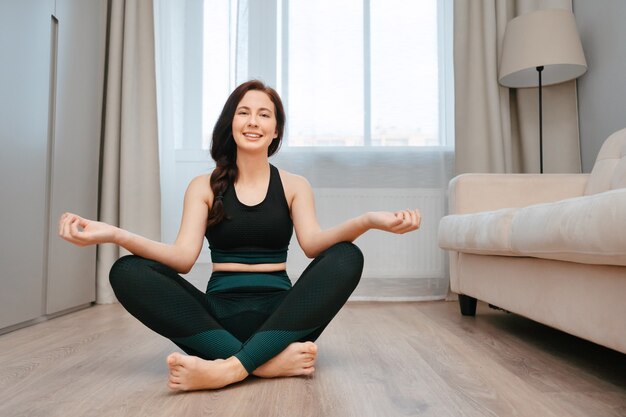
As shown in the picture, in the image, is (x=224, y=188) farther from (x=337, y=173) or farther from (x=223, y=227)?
(x=337, y=173)

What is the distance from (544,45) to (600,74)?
37 centimetres

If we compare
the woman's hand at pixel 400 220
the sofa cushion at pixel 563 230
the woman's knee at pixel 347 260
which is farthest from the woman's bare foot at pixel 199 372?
the sofa cushion at pixel 563 230

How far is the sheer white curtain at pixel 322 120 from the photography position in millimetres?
2904

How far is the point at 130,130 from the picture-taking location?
9.25 feet

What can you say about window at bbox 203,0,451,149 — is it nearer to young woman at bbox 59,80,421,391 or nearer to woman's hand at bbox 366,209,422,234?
young woman at bbox 59,80,421,391

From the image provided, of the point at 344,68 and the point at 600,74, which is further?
the point at 344,68

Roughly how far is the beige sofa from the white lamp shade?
1.89 feet


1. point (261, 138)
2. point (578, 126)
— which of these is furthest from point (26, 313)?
point (578, 126)

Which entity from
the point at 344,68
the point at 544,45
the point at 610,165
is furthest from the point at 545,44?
the point at 344,68

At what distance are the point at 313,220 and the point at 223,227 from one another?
0.25 meters

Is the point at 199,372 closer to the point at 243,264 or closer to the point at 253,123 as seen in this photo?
the point at 243,264

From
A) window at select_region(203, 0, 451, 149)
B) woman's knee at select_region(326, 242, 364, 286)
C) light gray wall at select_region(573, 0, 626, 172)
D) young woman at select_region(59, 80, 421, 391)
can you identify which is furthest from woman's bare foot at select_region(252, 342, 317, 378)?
light gray wall at select_region(573, 0, 626, 172)

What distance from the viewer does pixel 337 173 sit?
2.95 metres

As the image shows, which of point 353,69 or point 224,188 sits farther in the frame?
point 353,69
